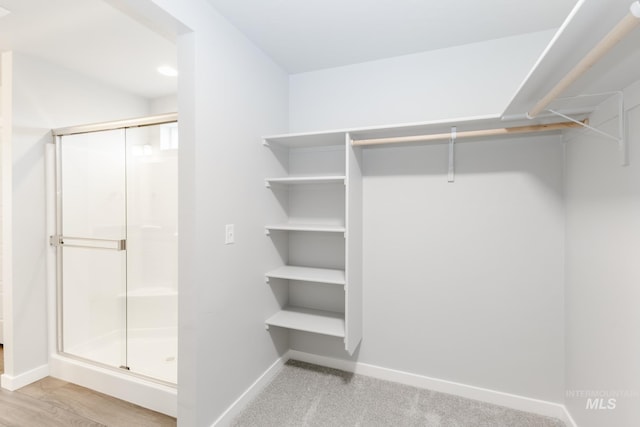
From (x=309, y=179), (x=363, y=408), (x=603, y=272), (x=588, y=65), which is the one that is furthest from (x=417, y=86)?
(x=363, y=408)

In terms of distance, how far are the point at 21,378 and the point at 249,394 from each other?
67.2 inches

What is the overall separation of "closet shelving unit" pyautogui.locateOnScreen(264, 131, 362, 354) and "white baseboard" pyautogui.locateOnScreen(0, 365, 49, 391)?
1798 millimetres

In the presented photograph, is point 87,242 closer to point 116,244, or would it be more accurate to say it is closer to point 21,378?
point 116,244

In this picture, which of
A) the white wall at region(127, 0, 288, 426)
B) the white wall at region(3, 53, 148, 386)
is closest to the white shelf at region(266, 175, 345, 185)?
the white wall at region(127, 0, 288, 426)

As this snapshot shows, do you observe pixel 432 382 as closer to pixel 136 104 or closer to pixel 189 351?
pixel 189 351

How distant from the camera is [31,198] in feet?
7.21

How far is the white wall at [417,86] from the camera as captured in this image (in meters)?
1.88

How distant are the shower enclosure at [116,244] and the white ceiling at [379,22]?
1.11m

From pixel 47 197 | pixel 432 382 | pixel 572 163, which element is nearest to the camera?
pixel 572 163

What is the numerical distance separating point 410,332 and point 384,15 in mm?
2079

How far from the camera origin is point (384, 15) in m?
1.69

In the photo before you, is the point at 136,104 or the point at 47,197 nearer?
the point at 47,197

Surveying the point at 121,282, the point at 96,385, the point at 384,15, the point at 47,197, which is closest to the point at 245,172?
the point at 384,15

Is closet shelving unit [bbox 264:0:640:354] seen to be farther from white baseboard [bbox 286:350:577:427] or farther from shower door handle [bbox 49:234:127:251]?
shower door handle [bbox 49:234:127:251]
